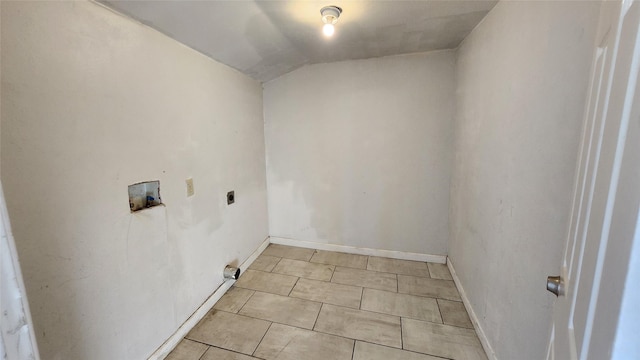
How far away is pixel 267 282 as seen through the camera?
7.62 ft

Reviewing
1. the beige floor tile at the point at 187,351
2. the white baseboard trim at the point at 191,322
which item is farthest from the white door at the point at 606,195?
the white baseboard trim at the point at 191,322

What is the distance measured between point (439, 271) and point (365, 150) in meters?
1.48

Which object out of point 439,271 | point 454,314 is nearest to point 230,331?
point 454,314

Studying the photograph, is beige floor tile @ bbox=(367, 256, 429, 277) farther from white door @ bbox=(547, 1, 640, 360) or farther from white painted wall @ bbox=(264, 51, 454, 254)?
white door @ bbox=(547, 1, 640, 360)

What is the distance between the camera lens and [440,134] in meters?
2.42

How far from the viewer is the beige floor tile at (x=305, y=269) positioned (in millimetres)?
2428

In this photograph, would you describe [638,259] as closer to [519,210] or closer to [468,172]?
[519,210]

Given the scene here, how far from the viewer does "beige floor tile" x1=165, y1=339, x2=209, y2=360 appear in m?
1.53

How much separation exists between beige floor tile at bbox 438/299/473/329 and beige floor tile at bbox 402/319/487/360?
55mm

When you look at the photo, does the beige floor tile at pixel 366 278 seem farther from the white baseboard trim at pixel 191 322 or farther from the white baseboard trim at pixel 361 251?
the white baseboard trim at pixel 191 322

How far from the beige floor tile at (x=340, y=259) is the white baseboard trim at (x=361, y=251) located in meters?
0.06

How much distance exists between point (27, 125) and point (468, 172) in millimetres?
2567

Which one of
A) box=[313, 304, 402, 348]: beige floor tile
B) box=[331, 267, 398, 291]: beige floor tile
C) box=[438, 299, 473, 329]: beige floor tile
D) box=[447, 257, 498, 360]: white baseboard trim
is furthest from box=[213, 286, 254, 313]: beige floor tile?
box=[447, 257, 498, 360]: white baseboard trim

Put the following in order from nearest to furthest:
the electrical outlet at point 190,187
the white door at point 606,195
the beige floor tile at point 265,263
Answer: the white door at point 606,195, the electrical outlet at point 190,187, the beige floor tile at point 265,263
